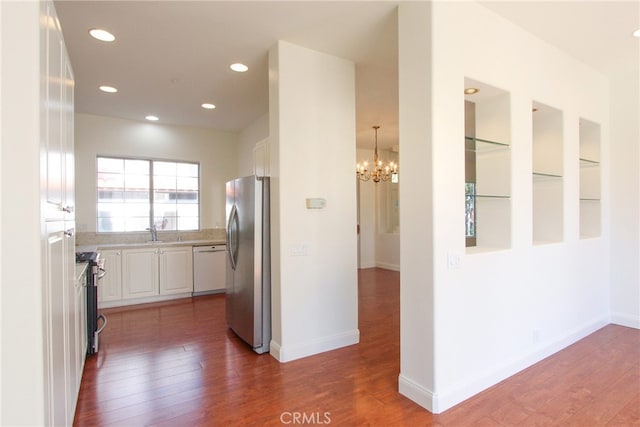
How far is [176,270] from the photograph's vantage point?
539 centimetres

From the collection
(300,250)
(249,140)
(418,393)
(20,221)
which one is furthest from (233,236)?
(249,140)

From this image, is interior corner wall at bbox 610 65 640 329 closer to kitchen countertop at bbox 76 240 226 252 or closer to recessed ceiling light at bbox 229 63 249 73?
recessed ceiling light at bbox 229 63 249 73

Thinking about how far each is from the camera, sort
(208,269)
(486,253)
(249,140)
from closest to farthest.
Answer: (486,253) < (208,269) < (249,140)

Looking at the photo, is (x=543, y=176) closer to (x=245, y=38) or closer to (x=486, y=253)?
(x=486, y=253)

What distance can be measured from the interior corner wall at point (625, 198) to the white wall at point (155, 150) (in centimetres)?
562

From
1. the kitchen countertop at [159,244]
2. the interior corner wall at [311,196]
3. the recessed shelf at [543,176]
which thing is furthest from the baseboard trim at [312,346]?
the kitchen countertop at [159,244]

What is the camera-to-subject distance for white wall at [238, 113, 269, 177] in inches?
211

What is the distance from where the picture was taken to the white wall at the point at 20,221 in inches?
43.3

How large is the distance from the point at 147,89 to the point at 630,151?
224 inches

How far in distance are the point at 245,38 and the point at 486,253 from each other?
8.77ft

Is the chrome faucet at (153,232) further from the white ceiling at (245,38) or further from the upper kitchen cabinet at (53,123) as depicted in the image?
the upper kitchen cabinet at (53,123)

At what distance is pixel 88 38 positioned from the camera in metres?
2.91

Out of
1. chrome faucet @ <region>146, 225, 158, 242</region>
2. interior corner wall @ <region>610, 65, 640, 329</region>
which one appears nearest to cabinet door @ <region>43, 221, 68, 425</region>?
chrome faucet @ <region>146, 225, 158, 242</region>

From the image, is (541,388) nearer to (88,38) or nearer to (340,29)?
(340,29)
